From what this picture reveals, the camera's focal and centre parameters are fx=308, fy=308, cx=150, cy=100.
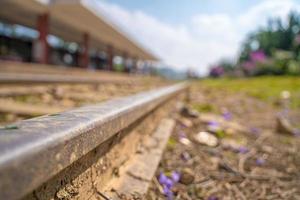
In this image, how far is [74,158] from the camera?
62 cm

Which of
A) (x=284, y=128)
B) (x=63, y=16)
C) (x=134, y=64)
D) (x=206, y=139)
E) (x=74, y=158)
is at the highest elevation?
(x=63, y=16)

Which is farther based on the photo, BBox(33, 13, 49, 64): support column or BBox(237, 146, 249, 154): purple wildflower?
BBox(33, 13, 49, 64): support column

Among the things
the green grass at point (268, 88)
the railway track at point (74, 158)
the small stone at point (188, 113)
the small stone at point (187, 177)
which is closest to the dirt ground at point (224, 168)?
the small stone at point (187, 177)

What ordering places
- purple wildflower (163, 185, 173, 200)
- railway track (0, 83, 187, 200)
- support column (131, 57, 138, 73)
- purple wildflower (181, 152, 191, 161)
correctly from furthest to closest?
1. support column (131, 57, 138, 73)
2. purple wildflower (181, 152, 191, 161)
3. purple wildflower (163, 185, 173, 200)
4. railway track (0, 83, 187, 200)

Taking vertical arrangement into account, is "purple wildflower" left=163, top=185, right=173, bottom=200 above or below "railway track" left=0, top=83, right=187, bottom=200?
below

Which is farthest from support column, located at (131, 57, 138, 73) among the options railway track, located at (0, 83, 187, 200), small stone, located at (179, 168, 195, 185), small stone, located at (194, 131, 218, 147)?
railway track, located at (0, 83, 187, 200)

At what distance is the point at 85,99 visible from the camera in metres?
3.71

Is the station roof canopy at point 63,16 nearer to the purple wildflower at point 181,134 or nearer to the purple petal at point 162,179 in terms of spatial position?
the purple wildflower at point 181,134

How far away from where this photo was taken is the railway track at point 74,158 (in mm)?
417

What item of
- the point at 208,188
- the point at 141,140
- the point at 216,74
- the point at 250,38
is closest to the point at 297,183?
the point at 208,188

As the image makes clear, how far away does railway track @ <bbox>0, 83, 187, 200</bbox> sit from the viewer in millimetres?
417

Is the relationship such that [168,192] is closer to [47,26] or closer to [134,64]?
[47,26]

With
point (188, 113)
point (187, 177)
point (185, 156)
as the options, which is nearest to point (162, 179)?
point (187, 177)

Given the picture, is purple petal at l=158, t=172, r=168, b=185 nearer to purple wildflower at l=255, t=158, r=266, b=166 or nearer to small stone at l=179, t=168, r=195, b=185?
small stone at l=179, t=168, r=195, b=185
